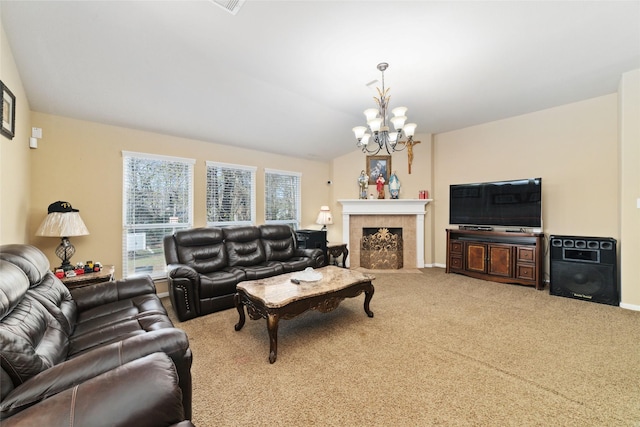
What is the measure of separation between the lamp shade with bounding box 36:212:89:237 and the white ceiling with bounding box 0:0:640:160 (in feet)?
4.38

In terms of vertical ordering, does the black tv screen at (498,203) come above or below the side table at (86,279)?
above

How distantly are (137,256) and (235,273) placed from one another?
5.17 ft

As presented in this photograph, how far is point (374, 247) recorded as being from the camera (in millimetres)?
5828

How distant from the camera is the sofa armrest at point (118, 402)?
876 millimetres

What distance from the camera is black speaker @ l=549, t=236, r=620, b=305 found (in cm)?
348

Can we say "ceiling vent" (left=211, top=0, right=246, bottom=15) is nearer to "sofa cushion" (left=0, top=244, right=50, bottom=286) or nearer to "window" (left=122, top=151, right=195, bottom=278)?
"sofa cushion" (left=0, top=244, right=50, bottom=286)

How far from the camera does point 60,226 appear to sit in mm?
2846

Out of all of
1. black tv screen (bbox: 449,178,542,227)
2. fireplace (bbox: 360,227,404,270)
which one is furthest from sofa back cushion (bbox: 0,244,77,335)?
black tv screen (bbox: 449,178,542,227)

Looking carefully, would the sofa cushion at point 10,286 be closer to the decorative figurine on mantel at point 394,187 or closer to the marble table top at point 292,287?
the marble table top at point 292,287

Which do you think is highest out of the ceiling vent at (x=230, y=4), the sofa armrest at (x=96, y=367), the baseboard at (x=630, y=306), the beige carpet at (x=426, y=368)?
the ceiling vent at (x=230, y=4)

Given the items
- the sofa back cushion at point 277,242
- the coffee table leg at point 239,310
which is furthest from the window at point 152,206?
the coffee table leg at point 239,310

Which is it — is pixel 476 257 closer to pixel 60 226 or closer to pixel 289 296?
pixel 289 296

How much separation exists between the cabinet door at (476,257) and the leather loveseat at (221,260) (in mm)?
2783

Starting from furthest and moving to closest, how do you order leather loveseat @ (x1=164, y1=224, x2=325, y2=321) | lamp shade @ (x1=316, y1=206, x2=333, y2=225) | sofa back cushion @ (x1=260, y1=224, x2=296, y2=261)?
lamp shade @ (x1=316, y1=206, x2=333, y2=225) < sofa back cushion @ (x1=260, y1=224, x2=296, y2=261) < leather loveseat @ (x1=164, y1=224, x2=325, y2=321)
